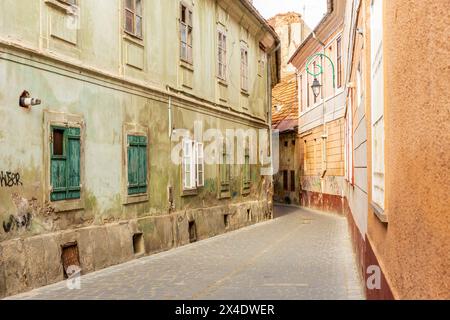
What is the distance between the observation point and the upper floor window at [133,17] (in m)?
12.5

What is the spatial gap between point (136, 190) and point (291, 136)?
2304 centimetres

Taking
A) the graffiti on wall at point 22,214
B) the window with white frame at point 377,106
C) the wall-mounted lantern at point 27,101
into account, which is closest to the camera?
the window with white frame at point 377,106

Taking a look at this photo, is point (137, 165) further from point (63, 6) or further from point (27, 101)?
point (27, 101)

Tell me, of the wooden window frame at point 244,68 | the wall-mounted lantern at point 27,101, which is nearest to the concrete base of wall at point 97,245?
the wall-mounted lantern at point 27,101

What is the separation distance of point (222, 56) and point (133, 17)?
6891 mm

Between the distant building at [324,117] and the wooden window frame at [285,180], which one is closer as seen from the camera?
the distant building at [324,117]

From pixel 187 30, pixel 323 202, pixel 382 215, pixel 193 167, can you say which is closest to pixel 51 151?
pixel 382 215

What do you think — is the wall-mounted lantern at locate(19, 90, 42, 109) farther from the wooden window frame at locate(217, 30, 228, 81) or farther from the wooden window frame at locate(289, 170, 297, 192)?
the wooden window frame at locate(289, 170, 297, 192)

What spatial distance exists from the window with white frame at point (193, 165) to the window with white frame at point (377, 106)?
9652 mm

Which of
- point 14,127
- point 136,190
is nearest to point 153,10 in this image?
point 136,190

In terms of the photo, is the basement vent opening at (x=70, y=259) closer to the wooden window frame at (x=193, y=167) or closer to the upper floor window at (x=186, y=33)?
the wooden window frame at (x=193, y=167)

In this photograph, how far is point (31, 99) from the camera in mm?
8875
